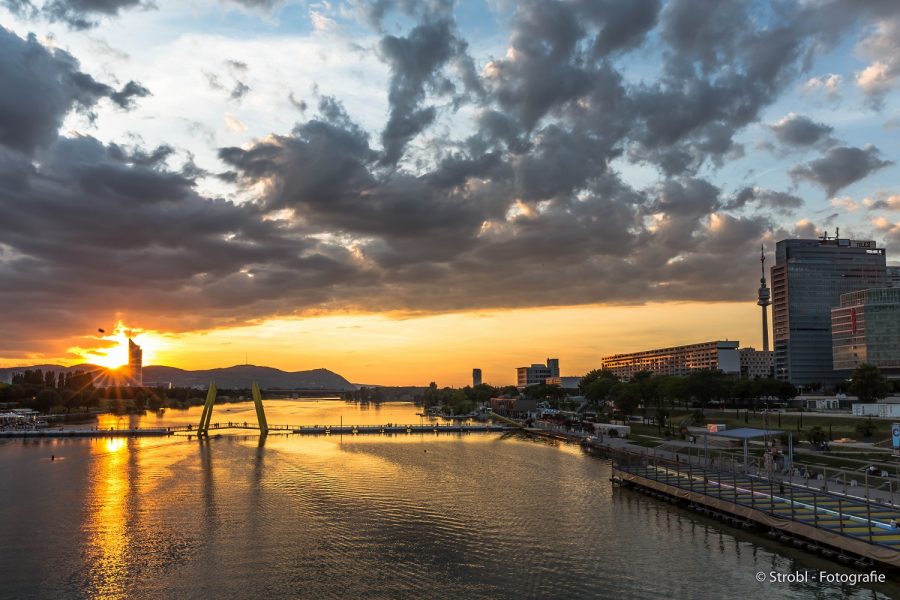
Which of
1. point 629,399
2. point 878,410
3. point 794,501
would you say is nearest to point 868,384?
point 878,410

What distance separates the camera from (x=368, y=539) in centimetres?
4984

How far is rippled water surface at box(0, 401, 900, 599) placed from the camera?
1532 inches

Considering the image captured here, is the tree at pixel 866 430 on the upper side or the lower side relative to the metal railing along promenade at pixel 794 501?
upper

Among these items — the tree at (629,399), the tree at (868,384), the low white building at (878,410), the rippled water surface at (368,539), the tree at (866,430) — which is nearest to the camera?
the rippled water surface at (368,539)

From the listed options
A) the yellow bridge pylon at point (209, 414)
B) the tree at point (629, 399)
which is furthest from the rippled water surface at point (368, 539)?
the tree at point (629, 399)

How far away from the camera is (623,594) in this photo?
3716 centimetres

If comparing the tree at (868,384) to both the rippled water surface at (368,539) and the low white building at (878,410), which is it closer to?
the low white building at (878,410)

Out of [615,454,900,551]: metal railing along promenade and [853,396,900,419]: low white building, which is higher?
[853,396,900,419]: low white building

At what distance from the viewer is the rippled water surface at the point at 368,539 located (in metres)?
38.9

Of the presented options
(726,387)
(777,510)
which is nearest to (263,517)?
(777,510)

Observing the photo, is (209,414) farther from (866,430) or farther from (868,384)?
(868,384)

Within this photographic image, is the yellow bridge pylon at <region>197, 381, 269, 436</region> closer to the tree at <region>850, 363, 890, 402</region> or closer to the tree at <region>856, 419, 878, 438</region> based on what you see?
the tree at <region>856, 419, 878, 438</region>

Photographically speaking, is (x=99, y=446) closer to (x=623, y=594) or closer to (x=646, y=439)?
(x=646, y=439)

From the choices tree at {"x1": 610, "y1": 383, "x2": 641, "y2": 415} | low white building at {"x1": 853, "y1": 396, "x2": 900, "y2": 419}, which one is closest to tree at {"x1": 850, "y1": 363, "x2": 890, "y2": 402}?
low white building at {"x1": 853, "y1": 396, "x2": 900, "y2": 419}
